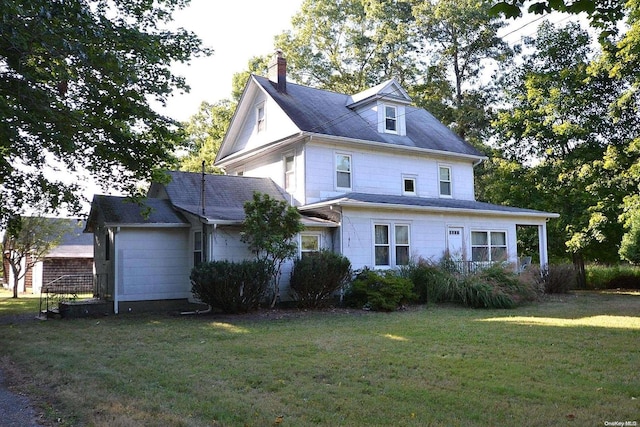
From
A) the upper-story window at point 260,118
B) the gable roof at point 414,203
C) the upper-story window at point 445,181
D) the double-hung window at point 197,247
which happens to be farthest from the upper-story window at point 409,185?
the double-hung window at point 197,247

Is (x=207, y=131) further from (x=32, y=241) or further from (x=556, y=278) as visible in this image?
(x=556, y=278)

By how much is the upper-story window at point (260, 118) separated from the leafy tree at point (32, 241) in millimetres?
13300

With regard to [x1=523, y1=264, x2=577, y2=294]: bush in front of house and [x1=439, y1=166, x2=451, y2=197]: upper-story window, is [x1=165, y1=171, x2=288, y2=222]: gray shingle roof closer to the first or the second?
[x1=439, y1=166, x2=451, y2=197]: upper-story window

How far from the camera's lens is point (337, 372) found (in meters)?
7.12

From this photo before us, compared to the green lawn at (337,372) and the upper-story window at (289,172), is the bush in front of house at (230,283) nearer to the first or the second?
the green lawn at (337,372)

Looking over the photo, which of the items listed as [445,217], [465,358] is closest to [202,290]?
[465,358]

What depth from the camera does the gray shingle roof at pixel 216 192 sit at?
1685cm

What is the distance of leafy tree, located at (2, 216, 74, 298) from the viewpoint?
26.8 m

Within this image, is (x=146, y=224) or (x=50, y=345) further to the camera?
(x=146, y=224)

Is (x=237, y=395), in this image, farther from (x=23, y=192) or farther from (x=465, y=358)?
(x=23, y=192)

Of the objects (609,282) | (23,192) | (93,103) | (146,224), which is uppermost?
(93,103)

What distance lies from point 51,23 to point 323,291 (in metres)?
9.61

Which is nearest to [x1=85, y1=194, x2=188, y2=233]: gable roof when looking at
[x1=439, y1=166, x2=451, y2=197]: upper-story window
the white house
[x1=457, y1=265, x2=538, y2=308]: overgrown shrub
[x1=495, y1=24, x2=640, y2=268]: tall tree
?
the white house

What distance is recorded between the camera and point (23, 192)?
50.2 feet
